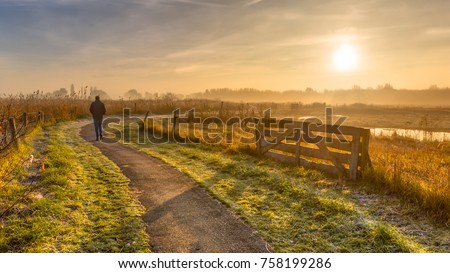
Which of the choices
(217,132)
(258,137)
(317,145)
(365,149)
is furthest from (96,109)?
(365,149)

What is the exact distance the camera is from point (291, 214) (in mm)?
6930

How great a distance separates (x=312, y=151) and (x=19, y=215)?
7.77m

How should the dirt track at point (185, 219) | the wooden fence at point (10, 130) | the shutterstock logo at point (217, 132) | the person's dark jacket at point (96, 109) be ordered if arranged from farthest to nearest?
the person's dark jacket at point (96, 109) → the shutterstock logo at point (217, 132) → the wooden fence at point (10, 130) → the dirt track at point (185, 219)

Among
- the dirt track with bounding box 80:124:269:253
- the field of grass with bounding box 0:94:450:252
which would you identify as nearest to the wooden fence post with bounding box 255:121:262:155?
the field of grass with bounding box 0:94:450:252

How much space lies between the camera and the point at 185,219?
6.53 m

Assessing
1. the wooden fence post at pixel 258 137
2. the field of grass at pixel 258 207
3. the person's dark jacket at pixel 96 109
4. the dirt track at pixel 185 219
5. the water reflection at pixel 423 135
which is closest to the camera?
the dirt track at pixel 185 219

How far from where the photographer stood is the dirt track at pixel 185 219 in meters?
5.43

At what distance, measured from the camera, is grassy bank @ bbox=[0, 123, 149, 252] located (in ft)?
17.8

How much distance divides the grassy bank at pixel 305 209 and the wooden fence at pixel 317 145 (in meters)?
0.47

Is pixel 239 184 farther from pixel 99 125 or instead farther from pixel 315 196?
pixel 99 125

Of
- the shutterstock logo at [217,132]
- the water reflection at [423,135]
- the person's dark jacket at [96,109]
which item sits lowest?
the water reflection at [423,135]

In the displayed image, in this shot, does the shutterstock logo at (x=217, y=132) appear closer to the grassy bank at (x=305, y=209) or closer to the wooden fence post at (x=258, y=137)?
the wooden fence post at (x=258, y=137)

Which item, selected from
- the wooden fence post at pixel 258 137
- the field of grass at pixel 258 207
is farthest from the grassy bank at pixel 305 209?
the wooden fence post at pixel 258 137

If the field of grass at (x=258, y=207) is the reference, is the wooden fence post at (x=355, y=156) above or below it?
above
